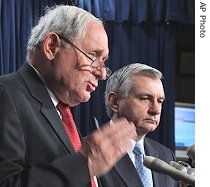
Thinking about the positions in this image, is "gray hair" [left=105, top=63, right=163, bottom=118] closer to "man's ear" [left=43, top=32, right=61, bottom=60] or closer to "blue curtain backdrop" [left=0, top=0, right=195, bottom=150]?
"man's ear" [left=43, top=32, right=61, bottom=60]

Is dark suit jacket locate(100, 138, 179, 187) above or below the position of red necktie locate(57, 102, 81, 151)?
below

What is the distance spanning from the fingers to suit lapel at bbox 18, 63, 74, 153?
0.30ft

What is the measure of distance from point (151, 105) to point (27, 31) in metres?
0.87

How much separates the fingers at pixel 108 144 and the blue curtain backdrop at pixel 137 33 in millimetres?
1353

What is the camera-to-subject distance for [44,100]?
0.76 m

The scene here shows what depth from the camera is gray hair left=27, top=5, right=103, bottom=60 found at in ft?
2.64

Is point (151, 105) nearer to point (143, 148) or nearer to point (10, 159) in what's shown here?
point (143, 148)

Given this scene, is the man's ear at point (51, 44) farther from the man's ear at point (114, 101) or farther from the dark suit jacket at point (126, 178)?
the man's ear at point (114, 101)

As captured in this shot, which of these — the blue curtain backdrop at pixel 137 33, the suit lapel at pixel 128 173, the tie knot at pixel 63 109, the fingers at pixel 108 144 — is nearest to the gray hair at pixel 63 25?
the tie knot at pixel 63 109

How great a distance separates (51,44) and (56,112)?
0.40ft

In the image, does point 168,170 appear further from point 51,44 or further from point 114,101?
point 114,101

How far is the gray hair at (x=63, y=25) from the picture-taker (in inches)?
31.7

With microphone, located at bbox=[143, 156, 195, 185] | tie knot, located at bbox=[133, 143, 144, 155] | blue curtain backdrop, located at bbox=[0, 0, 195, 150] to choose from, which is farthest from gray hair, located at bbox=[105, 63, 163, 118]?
blue curtain backdrop, located at bbox=[0, 0, 195, 150]
